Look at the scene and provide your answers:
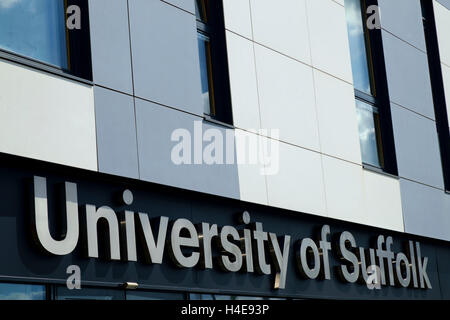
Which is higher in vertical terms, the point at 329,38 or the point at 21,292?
the point at 329,38

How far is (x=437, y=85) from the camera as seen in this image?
1864 centimetres

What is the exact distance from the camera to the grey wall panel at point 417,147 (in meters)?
16.5

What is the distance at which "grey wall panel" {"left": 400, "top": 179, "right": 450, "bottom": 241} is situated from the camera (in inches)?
637

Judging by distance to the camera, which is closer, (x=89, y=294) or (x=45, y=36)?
(x=89, y=294)

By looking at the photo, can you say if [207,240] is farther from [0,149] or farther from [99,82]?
[0,149]

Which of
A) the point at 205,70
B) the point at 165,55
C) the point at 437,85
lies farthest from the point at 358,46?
the point at 165,55

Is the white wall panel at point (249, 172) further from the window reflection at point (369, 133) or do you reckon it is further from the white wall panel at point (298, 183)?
the window reflection at point (369, 133)

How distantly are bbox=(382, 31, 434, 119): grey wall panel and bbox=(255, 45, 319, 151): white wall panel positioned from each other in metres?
3.01

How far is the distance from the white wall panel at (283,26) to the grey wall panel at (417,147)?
302 cm

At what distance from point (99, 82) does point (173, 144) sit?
57.5 inches

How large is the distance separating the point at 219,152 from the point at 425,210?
6.20 m

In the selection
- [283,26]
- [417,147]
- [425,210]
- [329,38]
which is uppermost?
[329,38]

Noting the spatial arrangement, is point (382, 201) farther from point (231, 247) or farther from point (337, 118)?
point (231, 247)

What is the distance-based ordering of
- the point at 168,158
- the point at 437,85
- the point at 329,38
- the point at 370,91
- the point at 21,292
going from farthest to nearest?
1. the point at 437,85
2. the point at 370,91
3. the point at 329,38
4. the point at 168,158
5. the point at 21,292
